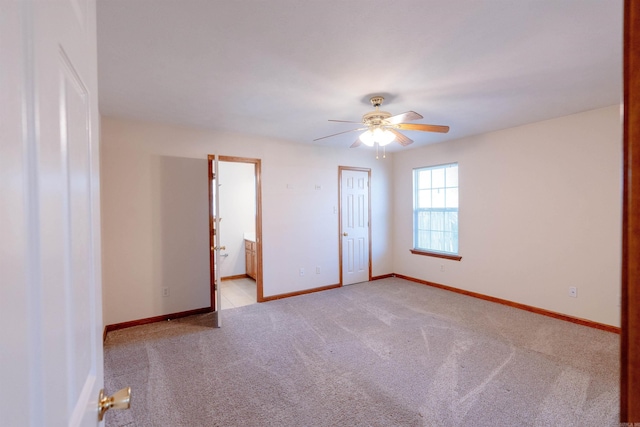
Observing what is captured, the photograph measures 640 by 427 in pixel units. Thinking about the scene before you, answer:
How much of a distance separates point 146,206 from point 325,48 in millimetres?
2828

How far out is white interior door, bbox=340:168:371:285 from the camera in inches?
201

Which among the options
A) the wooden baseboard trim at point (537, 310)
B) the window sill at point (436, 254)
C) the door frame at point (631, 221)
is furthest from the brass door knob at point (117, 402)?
the window sill at point (436, 254)

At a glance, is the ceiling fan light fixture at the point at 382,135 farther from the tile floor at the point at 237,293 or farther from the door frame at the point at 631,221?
the tile floor at the point at 237,293

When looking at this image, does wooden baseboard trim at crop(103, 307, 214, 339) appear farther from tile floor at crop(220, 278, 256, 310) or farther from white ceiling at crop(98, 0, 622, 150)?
white ceiling at crop(98, 0, 622, 150)

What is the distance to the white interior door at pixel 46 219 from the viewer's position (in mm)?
343

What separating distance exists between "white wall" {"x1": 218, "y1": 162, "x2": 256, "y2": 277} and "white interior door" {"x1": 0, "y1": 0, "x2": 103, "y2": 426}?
201 inches

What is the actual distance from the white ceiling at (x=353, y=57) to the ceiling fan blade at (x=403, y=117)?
26 centimetres

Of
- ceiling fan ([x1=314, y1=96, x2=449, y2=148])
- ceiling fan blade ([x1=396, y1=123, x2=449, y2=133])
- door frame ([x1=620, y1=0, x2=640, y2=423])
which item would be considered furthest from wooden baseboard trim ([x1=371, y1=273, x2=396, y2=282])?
door frame ([x1=620, y1=0, x2=640, y2=423])

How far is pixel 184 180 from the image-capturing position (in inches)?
147

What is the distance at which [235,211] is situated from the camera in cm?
582

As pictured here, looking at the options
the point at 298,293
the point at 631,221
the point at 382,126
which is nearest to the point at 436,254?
the point at 298,293

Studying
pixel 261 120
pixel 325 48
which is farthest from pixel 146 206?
pixel 325 48

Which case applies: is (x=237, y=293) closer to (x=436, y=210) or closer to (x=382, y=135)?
(x=382, y=135)

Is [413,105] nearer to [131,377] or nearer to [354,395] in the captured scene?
[354,395]
